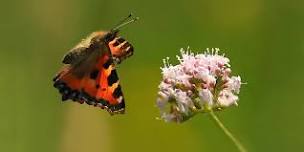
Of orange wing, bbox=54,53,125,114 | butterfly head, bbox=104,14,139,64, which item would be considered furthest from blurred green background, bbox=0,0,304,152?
orange wing, bbox=54,53,125,114

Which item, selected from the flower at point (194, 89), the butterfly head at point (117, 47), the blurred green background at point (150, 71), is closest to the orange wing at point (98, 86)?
the butterfly head at point (117, 47)

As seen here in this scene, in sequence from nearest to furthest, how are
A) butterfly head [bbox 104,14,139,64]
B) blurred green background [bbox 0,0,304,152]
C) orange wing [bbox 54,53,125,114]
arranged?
orange wing [bbox 54,53,125,114] → butterfly head [bbox 104,14,139,64] → blurred green background [bbox 0,0,304,152]

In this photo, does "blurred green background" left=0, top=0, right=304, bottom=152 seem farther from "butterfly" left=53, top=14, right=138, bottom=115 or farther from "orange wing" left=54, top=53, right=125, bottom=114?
"orange wing" left=54, top=53, right=125, bottom=114

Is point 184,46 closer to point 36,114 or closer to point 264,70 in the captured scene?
point 264,70

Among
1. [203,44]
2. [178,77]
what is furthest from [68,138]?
[178,77]

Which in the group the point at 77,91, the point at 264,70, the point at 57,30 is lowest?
the point at 77,91

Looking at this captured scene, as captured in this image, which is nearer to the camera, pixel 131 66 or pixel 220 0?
pixel 131 66

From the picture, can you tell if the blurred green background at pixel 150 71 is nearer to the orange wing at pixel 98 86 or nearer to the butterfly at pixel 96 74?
the butterfly at pixel 96 74

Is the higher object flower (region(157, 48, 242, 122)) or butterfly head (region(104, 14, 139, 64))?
butterfly head (region(104, 14, 139, 64))
